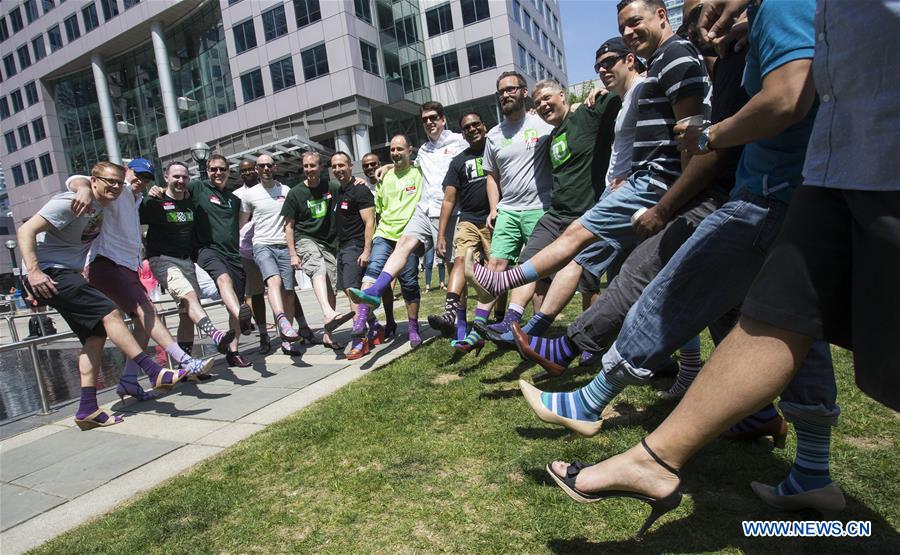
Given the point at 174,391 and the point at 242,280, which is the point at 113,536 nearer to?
the point at 174,391

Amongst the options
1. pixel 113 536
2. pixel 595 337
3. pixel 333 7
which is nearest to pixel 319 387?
pixel 113 536

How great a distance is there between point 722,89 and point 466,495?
6.68ft

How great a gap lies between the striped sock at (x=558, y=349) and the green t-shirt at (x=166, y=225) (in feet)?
14.6

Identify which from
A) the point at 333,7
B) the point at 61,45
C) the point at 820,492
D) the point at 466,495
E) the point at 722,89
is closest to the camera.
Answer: the point at 820,492

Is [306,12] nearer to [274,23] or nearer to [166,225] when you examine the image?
[274,23]

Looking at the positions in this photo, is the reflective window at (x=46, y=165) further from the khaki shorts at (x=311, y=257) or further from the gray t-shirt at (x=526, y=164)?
the gray t-shirt at (x=526, y=164)

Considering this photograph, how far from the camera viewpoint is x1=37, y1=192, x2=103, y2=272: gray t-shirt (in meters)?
3.94

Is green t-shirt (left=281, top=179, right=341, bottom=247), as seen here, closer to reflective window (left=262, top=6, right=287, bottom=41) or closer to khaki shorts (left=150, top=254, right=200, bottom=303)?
khaki shorts (left=150, top=254, right=200, bottom=303)

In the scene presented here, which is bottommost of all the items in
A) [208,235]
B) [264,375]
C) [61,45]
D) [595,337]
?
[264,375]

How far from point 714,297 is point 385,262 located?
392 cm

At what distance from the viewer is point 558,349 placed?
2.69 meters

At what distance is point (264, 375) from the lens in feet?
16.7

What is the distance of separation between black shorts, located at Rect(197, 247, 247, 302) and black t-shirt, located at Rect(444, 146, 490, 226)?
2724 millimetres

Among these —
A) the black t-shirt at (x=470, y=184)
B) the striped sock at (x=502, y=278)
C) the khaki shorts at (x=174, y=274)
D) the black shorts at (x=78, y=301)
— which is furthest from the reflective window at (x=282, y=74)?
the striped sock at (x=502, y=278)
